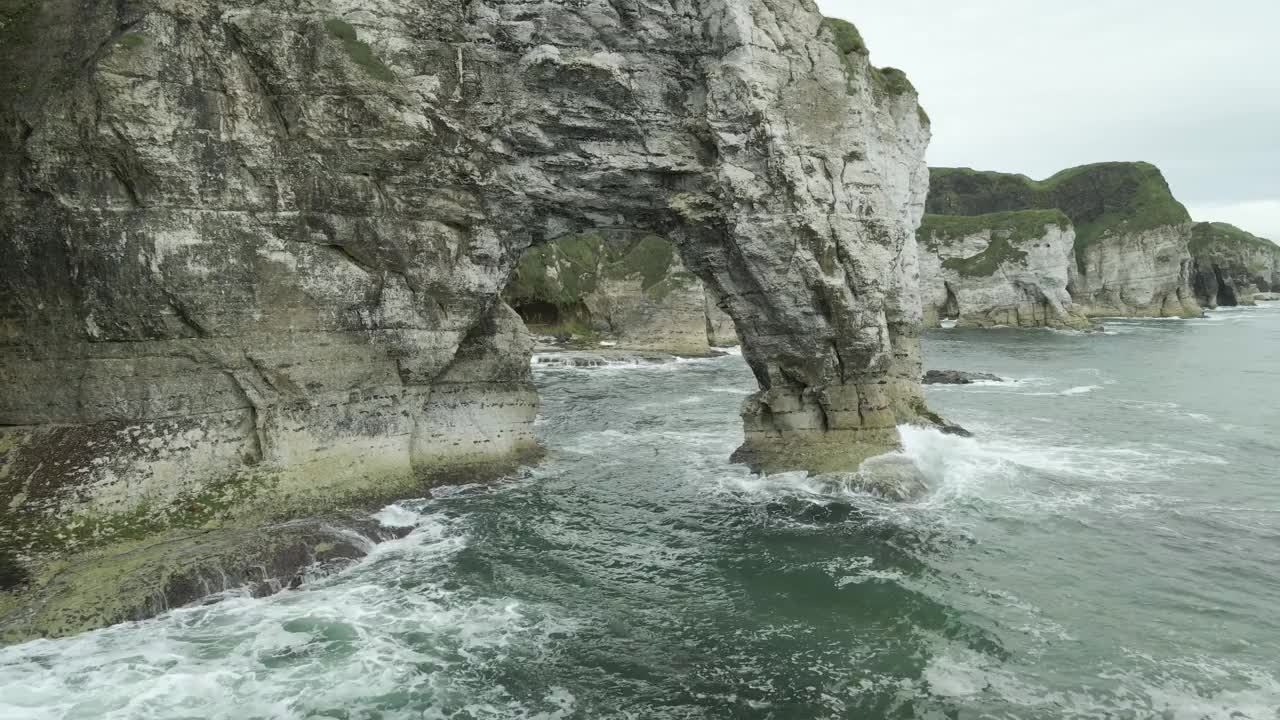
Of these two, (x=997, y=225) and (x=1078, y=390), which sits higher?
(x=997, y=225)

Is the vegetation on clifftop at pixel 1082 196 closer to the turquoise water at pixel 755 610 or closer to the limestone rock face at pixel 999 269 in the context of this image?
the limestone rock face at pixel 999 269

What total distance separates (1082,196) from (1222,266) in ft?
124

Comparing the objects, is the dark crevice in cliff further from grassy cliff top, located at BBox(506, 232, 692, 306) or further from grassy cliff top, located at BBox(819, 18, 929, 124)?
grassy cliff top, located at BBox(506, 232, 692, 306)

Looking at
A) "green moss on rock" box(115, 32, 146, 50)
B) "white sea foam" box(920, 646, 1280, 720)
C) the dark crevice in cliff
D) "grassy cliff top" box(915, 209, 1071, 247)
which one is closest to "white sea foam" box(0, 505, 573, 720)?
the dark crevice in cliff

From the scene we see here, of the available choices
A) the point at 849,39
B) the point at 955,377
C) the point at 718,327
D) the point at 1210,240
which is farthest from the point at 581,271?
the point at 1210,240

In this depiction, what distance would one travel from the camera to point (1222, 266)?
117188 millimetres

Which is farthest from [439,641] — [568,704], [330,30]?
[330,30]

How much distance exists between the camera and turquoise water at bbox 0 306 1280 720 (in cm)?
1026

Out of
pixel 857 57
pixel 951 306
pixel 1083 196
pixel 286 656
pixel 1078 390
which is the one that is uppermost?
pixel 1083 196

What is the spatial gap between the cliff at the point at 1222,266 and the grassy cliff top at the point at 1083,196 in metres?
28.5

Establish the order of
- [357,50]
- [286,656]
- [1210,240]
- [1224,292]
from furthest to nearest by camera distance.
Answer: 1. [1224,292]
2. [1210,240]
3. [357,50]
4. [286,656]

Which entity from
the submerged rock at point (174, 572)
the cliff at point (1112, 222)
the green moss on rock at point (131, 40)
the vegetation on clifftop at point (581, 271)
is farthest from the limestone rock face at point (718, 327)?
the cliff at point (1112, 222)

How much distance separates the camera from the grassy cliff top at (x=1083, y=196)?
94312 millimetres

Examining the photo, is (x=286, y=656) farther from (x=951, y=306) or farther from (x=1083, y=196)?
(x=1083, y=196)
